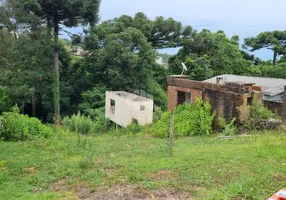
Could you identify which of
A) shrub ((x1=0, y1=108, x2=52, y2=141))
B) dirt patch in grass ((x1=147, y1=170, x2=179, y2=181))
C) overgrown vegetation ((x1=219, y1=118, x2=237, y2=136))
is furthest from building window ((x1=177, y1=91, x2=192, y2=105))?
dirt patch in grass ((x1=147, y1=170, x2=179, y2=181))

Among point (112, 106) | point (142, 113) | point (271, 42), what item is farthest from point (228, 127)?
point (271, 42)

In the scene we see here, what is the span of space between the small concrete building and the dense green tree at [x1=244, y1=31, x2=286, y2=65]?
681 inches

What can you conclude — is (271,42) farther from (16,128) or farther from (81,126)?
(16,128)

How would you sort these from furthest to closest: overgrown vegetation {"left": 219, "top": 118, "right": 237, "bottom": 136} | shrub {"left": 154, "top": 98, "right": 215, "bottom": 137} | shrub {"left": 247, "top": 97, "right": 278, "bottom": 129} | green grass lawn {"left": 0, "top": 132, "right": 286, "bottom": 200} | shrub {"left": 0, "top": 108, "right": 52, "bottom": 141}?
shrub {"left": 154, "top": 98, "right": 215, "bottom": 137}
shrub {"left": 247, "top": 97, "right": 278, "bottom": 129}
overgrown vegetation {"left": 219, "top": 118, "right": 237, "bottom": 136}
shrub {"left": 0, "top": 108, "right": 52, "bottom": 141}
green grass lawn {"left": 0, "top": 132, "right": 286, "bottom": 200}

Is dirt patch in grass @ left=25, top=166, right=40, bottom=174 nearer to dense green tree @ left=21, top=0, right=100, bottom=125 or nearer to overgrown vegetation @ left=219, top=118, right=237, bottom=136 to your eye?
overgrown vegetation @ left=219, top=118, right=237, bottom=136

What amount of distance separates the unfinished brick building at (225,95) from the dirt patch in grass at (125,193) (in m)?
7.43

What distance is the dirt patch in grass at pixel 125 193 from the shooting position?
4.41 m

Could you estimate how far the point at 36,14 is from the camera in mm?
21781

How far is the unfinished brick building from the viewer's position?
1132 cm

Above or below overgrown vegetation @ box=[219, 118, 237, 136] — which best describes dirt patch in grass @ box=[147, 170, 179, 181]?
above

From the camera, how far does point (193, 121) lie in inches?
488

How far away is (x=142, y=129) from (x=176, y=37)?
52.3 ft

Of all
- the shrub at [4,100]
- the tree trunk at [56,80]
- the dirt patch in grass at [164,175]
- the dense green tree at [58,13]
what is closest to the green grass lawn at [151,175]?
the dirt patch in grass at [164,175]

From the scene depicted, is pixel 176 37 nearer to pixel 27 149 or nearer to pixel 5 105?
pixel 5 105
